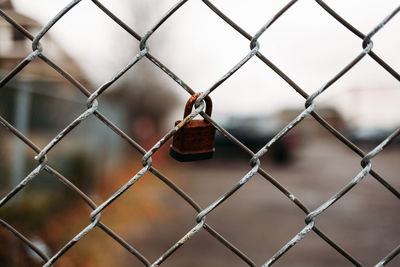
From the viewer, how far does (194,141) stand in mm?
917

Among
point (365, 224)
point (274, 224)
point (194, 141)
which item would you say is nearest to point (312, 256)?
point (274, 224)

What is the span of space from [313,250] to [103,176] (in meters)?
4.63

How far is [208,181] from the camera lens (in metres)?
8.68

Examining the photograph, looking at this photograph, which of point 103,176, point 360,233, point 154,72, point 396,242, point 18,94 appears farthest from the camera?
point 154,72

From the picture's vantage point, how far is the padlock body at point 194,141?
35.4 inches

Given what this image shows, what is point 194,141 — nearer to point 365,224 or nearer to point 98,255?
point 98,255

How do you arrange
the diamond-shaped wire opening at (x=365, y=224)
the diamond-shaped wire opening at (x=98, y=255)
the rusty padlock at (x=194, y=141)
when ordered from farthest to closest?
the diamond-shaped wire opening at (x=365, y=224)
the diamond-shaped wire opening at (x=98, y=255)
the rusty padlock at (x=194, y=141)

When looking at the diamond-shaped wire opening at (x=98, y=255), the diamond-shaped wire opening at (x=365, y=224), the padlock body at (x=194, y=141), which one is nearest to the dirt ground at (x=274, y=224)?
the diamond-shaped wire opening at (x=365, y=224)

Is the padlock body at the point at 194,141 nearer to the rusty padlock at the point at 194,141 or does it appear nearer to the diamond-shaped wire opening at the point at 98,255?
the rusty padlock at the point at 194,141

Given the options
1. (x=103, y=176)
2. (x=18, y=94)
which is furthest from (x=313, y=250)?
(x=103, y=176)

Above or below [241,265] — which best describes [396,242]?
above

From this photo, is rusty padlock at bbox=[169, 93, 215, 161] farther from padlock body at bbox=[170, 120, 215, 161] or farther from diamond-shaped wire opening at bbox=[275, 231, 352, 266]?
diamond-shaped wire opening at bbox=[275, 231, 352, 266]

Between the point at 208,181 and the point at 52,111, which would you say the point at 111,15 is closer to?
the point at 52,111

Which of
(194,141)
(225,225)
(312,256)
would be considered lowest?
(194,141)
